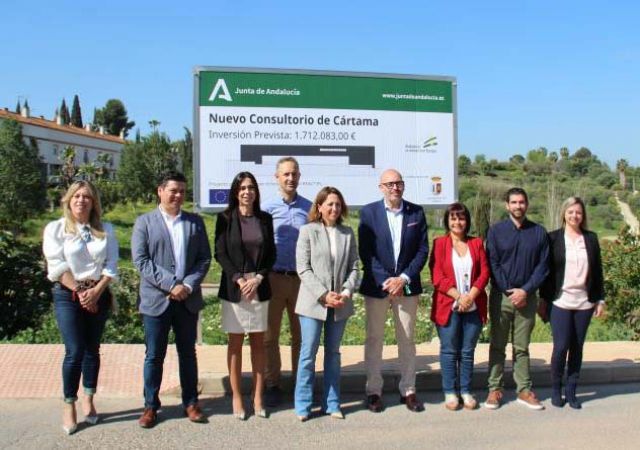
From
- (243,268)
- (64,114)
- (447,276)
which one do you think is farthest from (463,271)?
(64,114)

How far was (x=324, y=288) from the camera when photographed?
5059 mm

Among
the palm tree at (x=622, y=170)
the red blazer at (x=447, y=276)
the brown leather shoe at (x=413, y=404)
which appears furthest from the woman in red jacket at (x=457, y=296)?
the palm tree at (x=622, y=170)

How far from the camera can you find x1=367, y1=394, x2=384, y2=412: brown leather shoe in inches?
212

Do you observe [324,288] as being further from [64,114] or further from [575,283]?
[64,114]

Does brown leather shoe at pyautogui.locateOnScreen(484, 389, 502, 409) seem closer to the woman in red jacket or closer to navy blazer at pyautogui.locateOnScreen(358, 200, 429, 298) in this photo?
the woman in red jacket

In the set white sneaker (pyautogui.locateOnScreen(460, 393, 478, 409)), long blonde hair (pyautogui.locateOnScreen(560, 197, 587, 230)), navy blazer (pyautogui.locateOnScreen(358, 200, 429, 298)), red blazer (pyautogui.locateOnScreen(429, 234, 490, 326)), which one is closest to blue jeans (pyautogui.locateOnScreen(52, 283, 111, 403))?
navy blazer (pyautogui.locateOnScreen(358, 200, 429, 298))

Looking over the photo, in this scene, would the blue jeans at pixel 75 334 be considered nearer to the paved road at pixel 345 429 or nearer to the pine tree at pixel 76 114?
the paved road at pixel 345 429

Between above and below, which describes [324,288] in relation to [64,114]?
below

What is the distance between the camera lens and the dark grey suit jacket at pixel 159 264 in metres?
4.84

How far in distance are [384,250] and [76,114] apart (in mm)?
116718

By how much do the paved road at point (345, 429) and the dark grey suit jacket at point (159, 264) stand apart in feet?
3.13

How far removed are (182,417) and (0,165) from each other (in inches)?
1384

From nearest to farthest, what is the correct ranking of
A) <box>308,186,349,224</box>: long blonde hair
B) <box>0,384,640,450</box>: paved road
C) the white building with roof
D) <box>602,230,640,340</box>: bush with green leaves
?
<box>0,384,640,450</box>: paved road < <box>308,186,349,224</box>: long blonde hair < <box>602,230,640,340</box>: bush with green leaves < the white building with roof

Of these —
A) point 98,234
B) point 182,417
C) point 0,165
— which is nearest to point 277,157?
point 98,234
